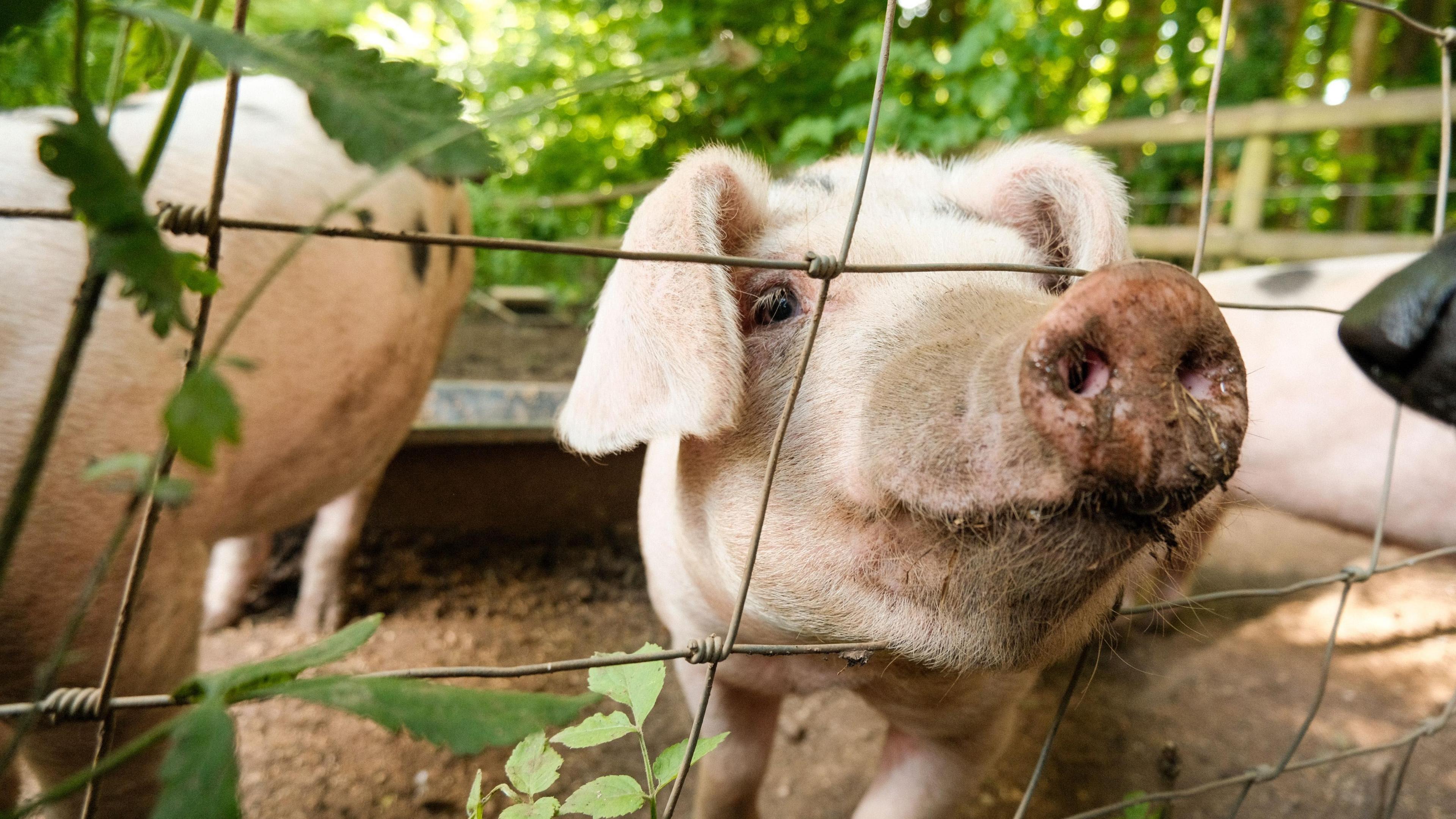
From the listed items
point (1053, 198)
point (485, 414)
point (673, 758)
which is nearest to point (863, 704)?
point (485, 414)

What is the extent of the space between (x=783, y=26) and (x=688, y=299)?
5.10 meters

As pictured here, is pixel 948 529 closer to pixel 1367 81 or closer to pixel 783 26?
pixel 783 26

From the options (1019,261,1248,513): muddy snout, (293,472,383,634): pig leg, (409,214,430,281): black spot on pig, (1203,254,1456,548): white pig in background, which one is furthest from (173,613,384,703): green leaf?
(1203,254,1456,548): white pig in background

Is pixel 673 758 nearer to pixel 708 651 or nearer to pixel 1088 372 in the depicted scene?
pixel 708 651

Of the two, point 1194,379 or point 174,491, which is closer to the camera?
point 174,491

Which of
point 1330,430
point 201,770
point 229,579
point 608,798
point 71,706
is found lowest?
point 229,579

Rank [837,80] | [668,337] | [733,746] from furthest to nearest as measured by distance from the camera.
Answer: [837,80], [733,746], [668,337]

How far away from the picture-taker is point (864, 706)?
115 inches

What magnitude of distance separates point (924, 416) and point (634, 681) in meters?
0.47

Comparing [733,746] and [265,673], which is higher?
[265,673]

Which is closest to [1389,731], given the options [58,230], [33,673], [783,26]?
[33,673]

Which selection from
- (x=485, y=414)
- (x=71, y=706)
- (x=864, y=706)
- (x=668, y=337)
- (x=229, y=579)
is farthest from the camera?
(x=485, y=414)

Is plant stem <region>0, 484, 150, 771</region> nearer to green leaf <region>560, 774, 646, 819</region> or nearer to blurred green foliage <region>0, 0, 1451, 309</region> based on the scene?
blurred green foliage <region>0, 0, 1451, 309</region>

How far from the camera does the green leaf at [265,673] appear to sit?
1.79ft
